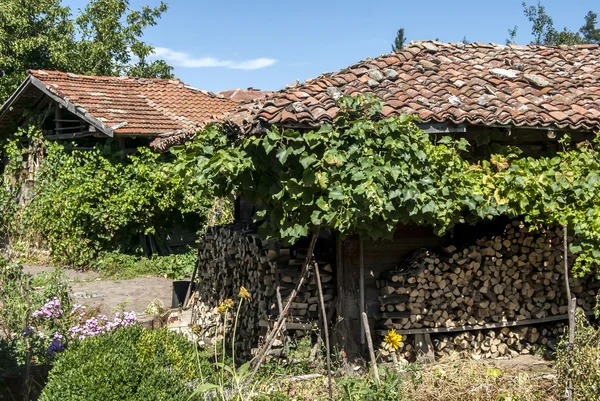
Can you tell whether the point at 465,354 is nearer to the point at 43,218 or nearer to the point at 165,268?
the point at 165,268

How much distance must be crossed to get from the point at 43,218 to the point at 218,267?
21.9ft

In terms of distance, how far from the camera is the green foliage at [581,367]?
4898 millimetres

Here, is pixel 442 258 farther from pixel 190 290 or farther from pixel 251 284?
pixel 190 290

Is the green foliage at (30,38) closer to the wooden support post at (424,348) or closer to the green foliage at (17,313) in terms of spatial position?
the green foliage at (17,313)

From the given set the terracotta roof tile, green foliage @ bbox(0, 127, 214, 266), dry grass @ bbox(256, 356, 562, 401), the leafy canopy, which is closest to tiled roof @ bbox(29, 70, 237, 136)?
the terracotta roof tile

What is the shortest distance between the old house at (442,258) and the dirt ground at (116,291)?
3.19 meters

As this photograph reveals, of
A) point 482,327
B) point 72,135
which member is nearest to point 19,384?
point 482,327

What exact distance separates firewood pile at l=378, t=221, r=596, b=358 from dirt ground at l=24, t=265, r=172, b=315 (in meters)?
4.68

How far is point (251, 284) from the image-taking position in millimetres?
7785

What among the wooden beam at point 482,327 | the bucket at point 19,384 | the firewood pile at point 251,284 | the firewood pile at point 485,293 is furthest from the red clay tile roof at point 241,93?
the bucket at point 19,384

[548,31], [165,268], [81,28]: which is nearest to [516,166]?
[165,268]

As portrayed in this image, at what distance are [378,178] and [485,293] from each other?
7.06ft

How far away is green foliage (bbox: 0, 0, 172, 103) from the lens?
2020 centimetres

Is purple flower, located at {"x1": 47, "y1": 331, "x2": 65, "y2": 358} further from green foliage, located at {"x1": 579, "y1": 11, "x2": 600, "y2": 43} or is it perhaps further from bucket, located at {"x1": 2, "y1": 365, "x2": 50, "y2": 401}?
green foliage, located at {"x1": 579, "y1": 11, "x2": 600, "y2": 43}
